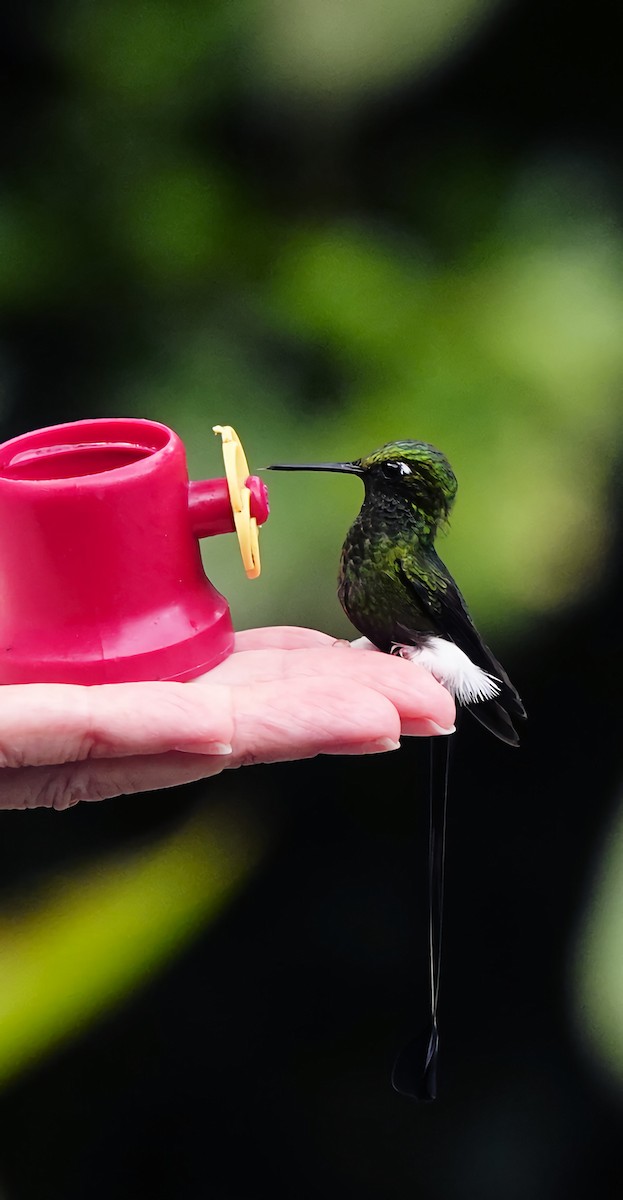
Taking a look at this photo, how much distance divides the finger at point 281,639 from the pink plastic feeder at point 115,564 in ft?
0.22

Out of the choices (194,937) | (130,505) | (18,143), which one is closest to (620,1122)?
(194,937)

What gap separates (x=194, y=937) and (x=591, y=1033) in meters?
0.38

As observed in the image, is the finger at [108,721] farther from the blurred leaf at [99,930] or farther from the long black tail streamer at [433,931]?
the blurred leaf at [99,930]


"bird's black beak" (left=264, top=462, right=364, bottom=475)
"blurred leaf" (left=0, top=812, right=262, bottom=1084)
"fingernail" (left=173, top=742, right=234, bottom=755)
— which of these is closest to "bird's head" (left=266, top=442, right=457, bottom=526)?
"bird's black beak" (left=264, top=462, right=364, bottom=475)

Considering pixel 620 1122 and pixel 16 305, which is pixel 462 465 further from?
pixel 620 1122

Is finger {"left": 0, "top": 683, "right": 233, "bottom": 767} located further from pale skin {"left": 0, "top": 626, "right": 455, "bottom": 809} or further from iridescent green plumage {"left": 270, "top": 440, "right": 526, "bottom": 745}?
iridescent green plumage {"left": 270, "top": 440, "right": 526, "bottom": 745}

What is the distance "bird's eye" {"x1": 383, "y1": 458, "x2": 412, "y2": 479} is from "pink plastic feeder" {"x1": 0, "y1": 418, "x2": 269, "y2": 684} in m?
0.09

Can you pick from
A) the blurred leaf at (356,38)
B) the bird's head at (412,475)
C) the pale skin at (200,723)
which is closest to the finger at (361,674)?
the pale skin at (200,723)

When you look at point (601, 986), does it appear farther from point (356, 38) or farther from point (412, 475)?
point (356, 38)

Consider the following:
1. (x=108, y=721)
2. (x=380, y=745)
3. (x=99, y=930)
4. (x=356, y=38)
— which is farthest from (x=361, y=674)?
(x=356, y=38)

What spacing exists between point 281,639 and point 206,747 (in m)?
0.23

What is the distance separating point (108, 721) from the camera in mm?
691

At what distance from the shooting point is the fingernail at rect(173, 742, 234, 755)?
0.69 m

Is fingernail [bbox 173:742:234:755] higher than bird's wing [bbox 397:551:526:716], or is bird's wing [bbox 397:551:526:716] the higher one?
bird's wing [bbox 397:551:526:716]
